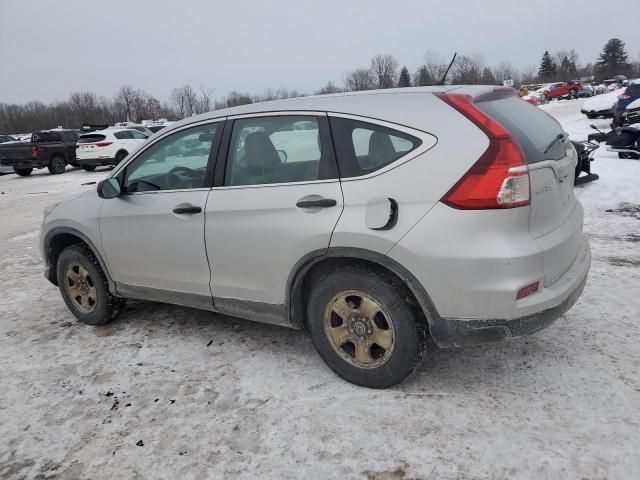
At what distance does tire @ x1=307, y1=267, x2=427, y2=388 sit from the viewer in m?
2.87

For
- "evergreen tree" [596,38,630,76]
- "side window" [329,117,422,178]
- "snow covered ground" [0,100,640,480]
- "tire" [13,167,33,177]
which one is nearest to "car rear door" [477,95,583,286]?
"side window" [329,117,422,178]

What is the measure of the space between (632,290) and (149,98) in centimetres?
9901

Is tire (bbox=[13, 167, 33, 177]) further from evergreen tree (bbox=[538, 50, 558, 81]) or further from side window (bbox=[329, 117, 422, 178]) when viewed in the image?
evergreen tree (bbox=[538, 50, 558, 81])

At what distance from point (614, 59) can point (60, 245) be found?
121 m

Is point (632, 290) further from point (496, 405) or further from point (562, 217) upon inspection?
point (496, 405)

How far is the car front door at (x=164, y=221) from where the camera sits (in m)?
3.61

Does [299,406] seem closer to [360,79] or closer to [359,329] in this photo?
[359,329]

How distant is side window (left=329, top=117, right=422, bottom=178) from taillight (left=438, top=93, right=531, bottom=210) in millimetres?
354

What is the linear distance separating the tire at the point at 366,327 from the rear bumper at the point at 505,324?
166 millimetres

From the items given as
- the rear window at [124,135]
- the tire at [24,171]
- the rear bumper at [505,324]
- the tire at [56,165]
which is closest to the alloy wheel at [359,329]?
the rear bumper at [505,324]

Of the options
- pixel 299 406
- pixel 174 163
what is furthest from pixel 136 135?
pixel 299 406

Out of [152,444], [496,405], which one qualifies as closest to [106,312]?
[152,444]

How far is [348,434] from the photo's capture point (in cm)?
272

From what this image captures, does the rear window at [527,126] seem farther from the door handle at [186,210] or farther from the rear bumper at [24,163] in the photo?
the rear bumper at [24,163]
